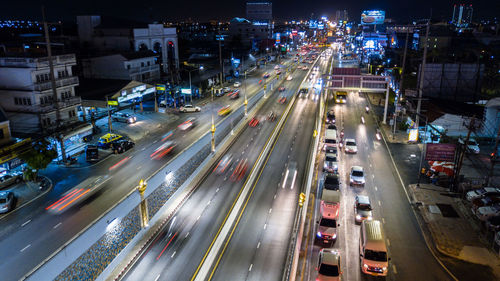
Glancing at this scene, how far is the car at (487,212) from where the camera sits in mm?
28636

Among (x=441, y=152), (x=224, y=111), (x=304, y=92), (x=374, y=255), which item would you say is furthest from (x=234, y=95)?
(x=374, y=255)

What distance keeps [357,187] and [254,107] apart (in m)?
35.1

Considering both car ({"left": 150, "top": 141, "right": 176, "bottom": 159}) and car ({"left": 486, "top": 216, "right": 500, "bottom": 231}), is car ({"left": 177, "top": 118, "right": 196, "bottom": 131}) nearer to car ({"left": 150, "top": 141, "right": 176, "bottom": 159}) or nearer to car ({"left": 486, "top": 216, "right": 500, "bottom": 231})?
car ({"left": 150, "top": 141, "right": 176, "bottom": 159})

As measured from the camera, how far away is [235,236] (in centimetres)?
2616

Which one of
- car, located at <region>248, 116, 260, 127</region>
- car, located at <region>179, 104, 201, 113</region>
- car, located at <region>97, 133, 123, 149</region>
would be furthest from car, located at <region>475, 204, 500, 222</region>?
car, located at <region>179, 104, 201, 113</region>

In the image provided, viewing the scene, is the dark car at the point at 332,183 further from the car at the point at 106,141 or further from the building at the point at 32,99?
the building at the point at 32,99

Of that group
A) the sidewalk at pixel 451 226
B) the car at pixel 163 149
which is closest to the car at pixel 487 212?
the sidewalk at pixel 451 226

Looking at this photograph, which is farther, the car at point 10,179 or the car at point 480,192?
the car at point 10,179

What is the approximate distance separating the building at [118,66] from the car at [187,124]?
18.5 metres

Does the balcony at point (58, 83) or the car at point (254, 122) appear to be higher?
the balcony at point (58, 83)

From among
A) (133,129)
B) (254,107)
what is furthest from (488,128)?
(133,129)

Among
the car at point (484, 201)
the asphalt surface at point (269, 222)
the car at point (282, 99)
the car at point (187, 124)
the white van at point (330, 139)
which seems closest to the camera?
the asphalt surface at point (269, 222)

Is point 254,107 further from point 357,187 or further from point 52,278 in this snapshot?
point 52,278

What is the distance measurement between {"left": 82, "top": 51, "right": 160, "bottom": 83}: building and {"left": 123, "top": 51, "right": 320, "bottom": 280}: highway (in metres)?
37.5
